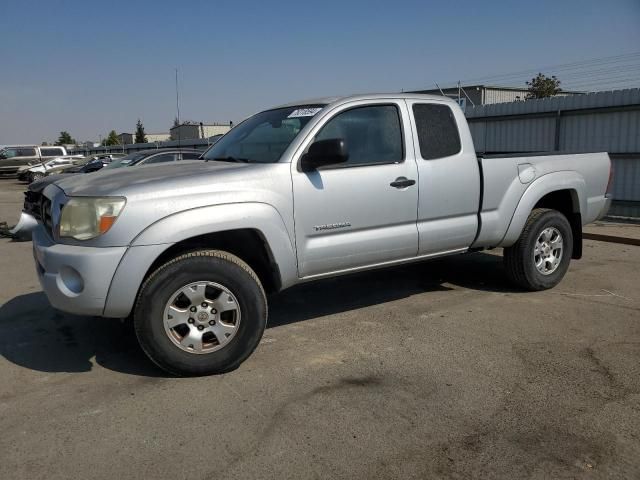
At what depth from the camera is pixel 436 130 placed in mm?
5062

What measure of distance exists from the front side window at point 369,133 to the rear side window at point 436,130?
230mm

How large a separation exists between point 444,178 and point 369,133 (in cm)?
79

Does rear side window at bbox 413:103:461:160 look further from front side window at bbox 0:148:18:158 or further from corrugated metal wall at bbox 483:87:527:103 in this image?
front side window at bbox 0:148:18:158

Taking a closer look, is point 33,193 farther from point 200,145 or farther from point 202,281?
point 200,145

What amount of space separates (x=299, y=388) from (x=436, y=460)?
1109mm

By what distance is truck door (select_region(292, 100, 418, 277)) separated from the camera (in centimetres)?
429

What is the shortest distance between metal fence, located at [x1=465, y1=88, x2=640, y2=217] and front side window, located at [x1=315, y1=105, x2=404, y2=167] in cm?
597

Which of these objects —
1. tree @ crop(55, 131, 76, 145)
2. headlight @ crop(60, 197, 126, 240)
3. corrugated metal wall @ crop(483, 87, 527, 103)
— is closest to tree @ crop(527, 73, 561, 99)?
corrugated metal wall @ crop(483, 87, 527, 103)

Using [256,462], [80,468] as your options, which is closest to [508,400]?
[256,462]

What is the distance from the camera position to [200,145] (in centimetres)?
2738

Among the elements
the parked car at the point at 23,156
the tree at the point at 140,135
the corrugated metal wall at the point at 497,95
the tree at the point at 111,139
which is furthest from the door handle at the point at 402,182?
the tree at the point at 111,139

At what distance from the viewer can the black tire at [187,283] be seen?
3727 millimetres

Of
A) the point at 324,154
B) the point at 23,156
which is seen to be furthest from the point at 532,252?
the point at 23,156

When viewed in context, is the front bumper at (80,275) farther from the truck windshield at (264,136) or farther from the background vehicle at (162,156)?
the background vehicle at (162,156)
